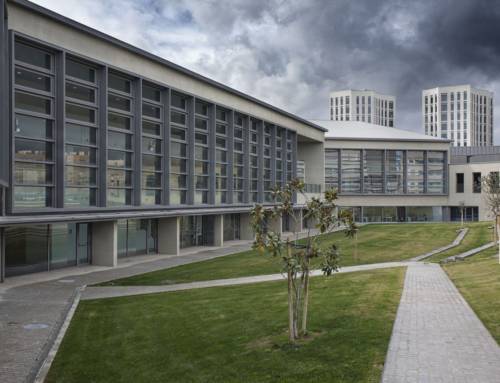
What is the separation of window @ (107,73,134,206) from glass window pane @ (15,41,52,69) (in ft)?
17.6

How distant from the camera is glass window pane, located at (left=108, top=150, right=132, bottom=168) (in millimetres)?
33906

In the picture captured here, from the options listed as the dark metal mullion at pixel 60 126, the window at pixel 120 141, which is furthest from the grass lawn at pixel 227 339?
the window at pixel 120 141

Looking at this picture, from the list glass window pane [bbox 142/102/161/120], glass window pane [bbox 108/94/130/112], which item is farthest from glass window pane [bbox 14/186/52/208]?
glass window pane [bbox 142/102/161/120]

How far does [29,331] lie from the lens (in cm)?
1673

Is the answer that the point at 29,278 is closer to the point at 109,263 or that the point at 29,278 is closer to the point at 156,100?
the point at 109,263

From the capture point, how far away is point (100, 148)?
32375 millimetres

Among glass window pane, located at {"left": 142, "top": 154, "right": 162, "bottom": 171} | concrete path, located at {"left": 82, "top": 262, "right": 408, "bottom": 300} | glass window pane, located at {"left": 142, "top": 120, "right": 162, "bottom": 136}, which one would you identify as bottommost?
concrete path, located at {"left": 82, "top": 262, "right": 408, "bottom": 300}

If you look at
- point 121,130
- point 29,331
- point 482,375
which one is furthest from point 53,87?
point 482,375

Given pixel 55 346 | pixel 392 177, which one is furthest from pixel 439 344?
pixel 392 177

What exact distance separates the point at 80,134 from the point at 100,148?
5.17 feet

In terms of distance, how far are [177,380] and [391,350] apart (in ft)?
17.3

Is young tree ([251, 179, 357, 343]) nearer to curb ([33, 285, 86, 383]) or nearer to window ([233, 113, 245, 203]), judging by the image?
curb ([33, 285, 86, 383])

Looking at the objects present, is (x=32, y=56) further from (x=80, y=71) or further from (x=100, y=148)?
(x=100, y=148)

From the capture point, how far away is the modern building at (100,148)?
27219mm
